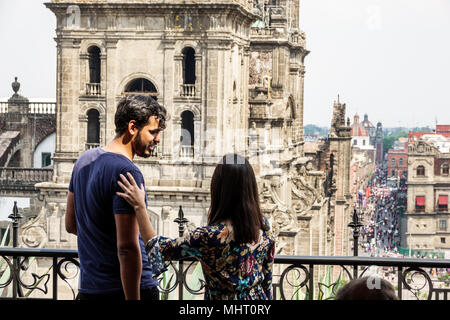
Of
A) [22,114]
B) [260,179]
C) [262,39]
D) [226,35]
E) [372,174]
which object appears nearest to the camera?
[226,35]

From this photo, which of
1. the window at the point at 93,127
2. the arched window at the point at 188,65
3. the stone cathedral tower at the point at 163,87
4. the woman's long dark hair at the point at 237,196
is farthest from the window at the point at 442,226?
the woman's long dark hair at the point at 237,196

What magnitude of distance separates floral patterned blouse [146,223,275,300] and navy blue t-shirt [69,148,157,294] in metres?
0.22

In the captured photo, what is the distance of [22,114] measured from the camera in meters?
46.9

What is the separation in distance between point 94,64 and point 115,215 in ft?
96.6

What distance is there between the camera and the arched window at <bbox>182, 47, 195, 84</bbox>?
112ft

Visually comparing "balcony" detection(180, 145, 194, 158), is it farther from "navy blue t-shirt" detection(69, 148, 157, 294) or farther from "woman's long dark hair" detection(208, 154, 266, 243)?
"woman's long dark hair" detection(208, 154, 266, 243)

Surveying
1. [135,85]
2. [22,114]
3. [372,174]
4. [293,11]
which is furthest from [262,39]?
[372,174]

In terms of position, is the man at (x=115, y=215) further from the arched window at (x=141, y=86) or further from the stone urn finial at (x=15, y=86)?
the stone urn finial at (x=15, y=86)

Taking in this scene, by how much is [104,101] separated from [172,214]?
16.8 ft

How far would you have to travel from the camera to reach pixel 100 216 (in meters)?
6.12

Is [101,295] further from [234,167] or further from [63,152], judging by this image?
[63,152]

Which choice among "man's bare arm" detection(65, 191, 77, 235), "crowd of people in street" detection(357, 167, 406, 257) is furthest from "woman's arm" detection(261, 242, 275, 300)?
"crowd of people in street" detection(357, 167, 406, 257)

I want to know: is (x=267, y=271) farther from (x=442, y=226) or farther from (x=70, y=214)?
(x=442, y=226)

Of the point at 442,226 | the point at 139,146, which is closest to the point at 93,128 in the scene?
the point at 139,146
